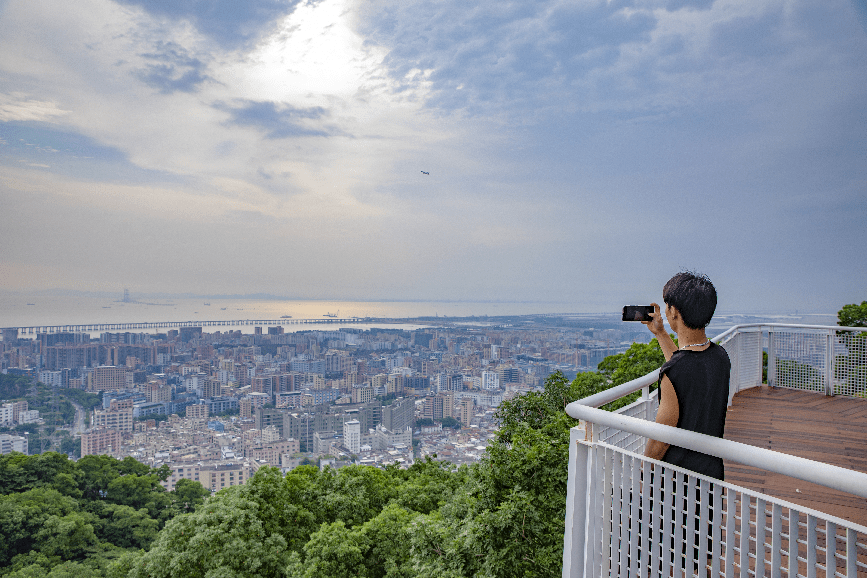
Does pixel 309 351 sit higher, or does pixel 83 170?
pixel 83 170

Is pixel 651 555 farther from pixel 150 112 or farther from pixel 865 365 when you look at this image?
pixel 150 112

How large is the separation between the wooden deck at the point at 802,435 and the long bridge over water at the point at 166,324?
92.3m

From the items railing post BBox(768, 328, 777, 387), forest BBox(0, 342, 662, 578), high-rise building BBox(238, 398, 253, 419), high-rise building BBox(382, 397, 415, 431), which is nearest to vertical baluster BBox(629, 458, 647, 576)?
forest BBox(0, 342, 662, 578)

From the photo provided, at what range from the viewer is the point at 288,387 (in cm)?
6556

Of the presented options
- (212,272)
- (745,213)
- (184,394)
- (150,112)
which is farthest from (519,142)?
(212,272)

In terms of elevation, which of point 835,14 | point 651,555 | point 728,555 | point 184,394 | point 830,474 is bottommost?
point 184,394

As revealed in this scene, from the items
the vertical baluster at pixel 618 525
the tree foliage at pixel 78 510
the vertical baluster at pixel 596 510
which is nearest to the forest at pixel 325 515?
the tree foliage at pixel 78 510

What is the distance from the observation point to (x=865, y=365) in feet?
18.8

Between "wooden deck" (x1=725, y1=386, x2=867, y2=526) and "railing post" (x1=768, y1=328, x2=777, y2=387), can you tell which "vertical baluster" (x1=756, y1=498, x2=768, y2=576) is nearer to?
"wooden deck" (x1=725, y1=386, x2=867, y2=526)

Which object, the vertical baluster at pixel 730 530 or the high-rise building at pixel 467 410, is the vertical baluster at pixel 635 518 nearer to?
the vertical baluster at pixel 730 530

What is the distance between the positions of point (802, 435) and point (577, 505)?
3.92m

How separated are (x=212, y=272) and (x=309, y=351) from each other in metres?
46.1

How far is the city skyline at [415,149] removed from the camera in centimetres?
5297

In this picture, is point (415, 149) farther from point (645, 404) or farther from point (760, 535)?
point (760, 535)
